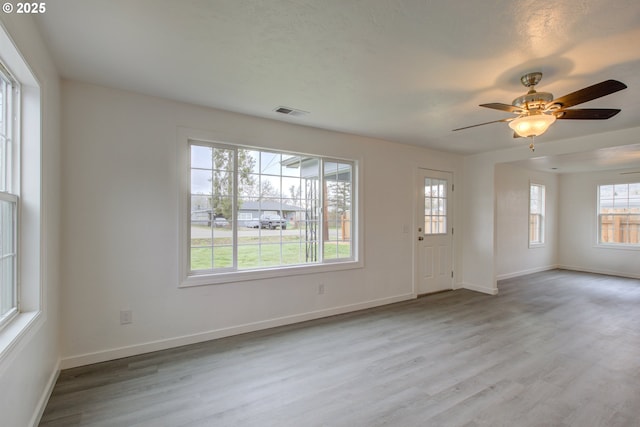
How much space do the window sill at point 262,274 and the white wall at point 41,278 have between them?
102 cm

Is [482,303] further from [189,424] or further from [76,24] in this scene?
[76,24]

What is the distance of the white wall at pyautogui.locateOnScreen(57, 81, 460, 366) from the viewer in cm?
252

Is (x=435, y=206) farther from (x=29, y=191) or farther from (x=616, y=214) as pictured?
(x=29, y=191)

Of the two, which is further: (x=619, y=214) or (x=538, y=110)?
(x=619, y=214)

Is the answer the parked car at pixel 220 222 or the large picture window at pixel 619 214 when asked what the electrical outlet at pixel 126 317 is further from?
the large picture window at pixel 619 214

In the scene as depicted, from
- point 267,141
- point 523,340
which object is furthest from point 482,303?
point 267,141

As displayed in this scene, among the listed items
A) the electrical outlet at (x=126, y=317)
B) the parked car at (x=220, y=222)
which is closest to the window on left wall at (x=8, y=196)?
the electrical outlet at (x=126, y=317)

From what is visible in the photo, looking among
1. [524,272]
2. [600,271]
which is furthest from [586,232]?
[524,272]

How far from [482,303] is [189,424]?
13.6 feet

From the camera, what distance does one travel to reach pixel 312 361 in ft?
8.73

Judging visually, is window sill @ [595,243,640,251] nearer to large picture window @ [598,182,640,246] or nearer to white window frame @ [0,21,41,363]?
large picture window @ [598,182,640,246]

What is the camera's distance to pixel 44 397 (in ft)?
6.59

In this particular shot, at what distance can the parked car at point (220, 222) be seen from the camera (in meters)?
3.18

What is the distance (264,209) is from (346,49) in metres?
2.03
